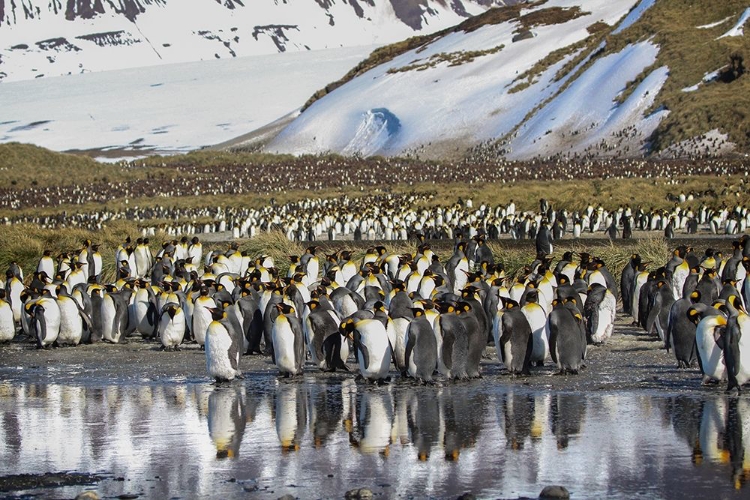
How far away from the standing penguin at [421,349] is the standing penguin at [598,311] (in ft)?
9.44

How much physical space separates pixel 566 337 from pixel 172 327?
16.8ft

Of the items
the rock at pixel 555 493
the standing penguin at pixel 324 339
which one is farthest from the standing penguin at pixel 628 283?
the rock at pixel 555 493

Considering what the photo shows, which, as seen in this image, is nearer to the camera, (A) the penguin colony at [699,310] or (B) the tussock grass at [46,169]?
(A) the penguin colony at [699,310]

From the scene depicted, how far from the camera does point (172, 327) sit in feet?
46.3

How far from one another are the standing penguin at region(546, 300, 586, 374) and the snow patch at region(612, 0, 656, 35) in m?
73.4

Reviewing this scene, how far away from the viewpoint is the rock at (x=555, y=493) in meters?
7.10

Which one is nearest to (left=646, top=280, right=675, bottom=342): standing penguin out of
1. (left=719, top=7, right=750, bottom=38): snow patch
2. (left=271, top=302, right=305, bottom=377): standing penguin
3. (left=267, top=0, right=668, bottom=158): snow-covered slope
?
(left=271, top=302, right=305, bottom=377): standing penguin

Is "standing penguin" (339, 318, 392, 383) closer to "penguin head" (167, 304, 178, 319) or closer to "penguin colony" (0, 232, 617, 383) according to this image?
"penguin colony" (0, 232, 617, 383)

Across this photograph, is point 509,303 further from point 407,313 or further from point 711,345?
point 711,345

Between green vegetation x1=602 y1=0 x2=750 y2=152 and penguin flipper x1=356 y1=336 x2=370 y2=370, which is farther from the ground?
green vegetation x1=602 y1=0 x2=750 y2=152

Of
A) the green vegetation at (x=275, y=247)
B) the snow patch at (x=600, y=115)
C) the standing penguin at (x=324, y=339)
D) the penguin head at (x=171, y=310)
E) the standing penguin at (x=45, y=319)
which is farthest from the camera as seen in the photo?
the snow patch at (x=600, y=115)

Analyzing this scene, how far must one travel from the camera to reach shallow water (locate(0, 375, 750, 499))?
757 cm

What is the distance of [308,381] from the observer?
1165cm

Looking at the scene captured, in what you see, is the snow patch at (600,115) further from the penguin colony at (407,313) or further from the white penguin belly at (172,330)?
the white penguin belly at (172,330)
